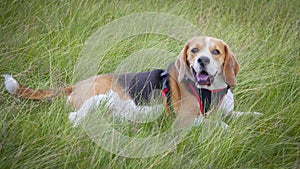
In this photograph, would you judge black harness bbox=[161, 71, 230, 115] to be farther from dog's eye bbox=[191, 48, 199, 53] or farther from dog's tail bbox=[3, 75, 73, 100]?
dog's tail bbox=[3, 75, 73, 100]

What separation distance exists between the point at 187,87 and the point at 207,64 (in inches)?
12.8

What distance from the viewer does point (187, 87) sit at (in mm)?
3533

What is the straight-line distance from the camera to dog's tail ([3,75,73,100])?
11.2ft

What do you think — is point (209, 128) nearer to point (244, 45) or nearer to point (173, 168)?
point (173, 168)

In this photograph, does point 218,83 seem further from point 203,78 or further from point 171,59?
point 171,59

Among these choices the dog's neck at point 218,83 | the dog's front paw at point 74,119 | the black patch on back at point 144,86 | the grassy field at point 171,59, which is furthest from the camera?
the black patch on back at point 144,86

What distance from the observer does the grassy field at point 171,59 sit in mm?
2688

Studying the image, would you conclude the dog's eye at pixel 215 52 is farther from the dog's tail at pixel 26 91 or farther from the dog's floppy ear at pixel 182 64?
the dog's tail at pixel 26 91

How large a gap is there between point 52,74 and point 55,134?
3.76ft

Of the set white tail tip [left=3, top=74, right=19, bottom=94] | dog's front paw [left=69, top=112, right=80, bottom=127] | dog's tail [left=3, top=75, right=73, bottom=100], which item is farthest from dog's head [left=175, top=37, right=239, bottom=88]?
white tail tip [left=3, top=74, right=19, bottom=94]

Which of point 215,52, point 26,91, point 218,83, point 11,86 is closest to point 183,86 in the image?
point 218,83

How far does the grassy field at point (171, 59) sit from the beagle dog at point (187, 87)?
5.7 inches

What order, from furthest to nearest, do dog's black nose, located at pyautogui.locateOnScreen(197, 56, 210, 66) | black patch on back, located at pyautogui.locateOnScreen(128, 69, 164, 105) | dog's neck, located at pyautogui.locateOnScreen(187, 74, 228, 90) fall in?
black patch on back, located at pyautogui.locateOnScreen(128, 69, 164, 105) < dog's neck, located at pyautogui.locateOnScreen(187, 74, 228, 90) < dog's black nose, located at pyautogui.locateOnScreen(197, 56, 210, 66)

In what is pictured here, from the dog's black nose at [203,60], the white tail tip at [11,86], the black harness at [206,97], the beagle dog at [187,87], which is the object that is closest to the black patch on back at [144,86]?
the beagle dog at [187,87]
